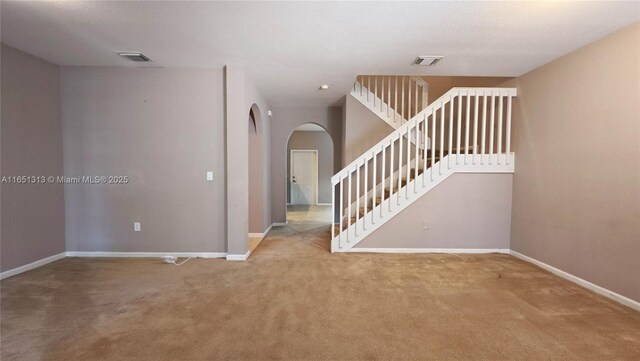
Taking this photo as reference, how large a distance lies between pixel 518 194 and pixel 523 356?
2.70 metres

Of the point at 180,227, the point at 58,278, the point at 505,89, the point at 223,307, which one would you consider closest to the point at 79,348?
the point at 223,307

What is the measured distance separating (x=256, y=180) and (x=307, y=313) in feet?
10.2

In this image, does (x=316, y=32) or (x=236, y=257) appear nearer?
(x=316, y=32)

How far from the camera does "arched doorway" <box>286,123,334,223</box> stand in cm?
951

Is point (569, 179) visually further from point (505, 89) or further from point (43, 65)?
point (43, 65)

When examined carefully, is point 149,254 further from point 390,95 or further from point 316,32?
point 390,95

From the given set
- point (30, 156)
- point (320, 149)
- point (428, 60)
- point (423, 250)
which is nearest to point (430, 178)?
point (423, 250)

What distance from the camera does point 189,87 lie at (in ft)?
12.3

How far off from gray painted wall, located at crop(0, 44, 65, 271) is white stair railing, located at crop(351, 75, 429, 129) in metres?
4.23

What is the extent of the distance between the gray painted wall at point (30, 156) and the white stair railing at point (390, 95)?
4.23 m

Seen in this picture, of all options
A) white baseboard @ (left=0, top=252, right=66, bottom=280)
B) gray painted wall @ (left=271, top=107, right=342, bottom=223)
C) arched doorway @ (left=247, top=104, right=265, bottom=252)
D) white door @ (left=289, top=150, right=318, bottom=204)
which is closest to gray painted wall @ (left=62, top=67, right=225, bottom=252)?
white baseboard @ (left=0, top=252, right=66, bottom=280)

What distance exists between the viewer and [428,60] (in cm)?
338

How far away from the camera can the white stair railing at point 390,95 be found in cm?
504

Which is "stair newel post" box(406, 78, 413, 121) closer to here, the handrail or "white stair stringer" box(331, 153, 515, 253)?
the handrail
